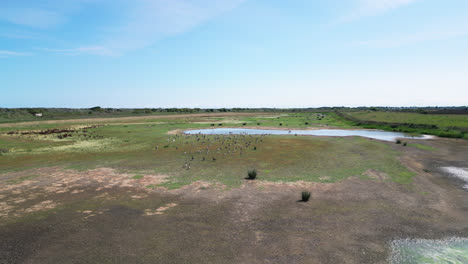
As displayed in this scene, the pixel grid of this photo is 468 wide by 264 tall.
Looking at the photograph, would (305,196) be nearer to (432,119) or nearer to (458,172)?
(458,172)

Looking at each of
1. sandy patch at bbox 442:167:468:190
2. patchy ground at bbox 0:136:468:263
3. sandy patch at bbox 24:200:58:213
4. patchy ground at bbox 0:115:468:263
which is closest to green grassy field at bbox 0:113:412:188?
patchy ground at bbox 0:115:468:263

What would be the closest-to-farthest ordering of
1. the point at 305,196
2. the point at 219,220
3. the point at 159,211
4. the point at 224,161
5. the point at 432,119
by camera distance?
the point at 219,220 → the point at 159,211 → the point at 305,196 → the point at 224,161 → the point at 432,119

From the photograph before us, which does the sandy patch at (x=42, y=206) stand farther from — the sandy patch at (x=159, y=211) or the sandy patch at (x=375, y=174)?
the sandy patch at (x=375, y=174)

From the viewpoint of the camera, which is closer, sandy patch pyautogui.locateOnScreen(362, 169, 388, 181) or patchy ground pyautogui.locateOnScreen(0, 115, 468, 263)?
patchy ground pyautogui.locateOnScreen(0, 115, 468, 263)

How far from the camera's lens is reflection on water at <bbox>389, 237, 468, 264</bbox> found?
8.26m

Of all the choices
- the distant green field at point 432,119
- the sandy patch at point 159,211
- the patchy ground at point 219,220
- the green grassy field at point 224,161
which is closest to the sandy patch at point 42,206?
the patchy ground at point 219,220

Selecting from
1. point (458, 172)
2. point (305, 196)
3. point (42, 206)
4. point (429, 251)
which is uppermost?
point (305, 196)

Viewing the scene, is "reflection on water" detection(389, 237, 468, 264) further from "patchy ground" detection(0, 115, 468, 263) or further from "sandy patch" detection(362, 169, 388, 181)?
"sandy patch" detection(362, 169, 388, 181)

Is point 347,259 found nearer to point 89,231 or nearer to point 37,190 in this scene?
point 89,231

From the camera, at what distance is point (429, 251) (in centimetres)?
873

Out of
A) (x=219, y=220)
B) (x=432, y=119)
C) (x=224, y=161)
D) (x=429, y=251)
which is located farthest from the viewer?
(x=432, y=119)

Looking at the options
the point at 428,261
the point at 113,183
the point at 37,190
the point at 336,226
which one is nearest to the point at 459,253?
the point at 428,261

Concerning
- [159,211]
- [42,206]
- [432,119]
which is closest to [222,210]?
[159,211]

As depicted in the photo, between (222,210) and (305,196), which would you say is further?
(305,196)
